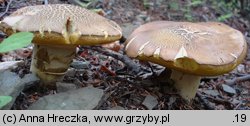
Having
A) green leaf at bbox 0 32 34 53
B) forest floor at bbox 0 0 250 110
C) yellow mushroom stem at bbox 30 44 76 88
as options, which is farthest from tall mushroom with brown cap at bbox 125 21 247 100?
green leaf at bbox 0 32 34 53

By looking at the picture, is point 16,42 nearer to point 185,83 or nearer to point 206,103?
point 185,83

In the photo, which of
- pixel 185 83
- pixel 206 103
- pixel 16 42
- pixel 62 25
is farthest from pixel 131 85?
pixel 16 42

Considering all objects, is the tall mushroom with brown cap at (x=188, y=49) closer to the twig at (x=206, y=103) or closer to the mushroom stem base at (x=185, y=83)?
the mushroom stem base at (x=185, y=83)

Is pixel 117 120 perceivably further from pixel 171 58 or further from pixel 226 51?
pixel 226 51

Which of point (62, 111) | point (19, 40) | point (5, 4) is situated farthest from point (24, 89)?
point (5, 4)

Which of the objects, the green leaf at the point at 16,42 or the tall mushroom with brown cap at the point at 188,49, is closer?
the green leaf at the point at 16,42

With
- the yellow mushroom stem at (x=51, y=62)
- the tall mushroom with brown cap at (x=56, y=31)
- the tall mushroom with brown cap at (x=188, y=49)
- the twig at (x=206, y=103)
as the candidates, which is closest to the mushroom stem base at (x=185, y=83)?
the tall mushroom with brown cap at (x=188, y=49)
